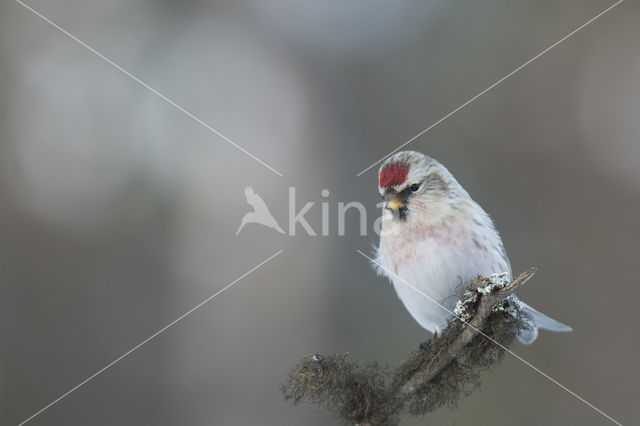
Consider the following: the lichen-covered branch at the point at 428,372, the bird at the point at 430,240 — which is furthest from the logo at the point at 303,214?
the lichen-covered branch at the point at 428,372

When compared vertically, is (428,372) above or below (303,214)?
below

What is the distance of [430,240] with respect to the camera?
178 cm

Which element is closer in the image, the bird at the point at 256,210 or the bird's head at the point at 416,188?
the bird's head at the point at 416,188

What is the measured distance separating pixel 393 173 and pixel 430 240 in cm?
24

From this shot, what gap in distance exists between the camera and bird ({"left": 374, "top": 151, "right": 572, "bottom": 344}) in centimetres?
171

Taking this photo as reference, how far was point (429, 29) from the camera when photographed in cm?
404

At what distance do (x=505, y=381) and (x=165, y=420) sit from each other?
2.18m

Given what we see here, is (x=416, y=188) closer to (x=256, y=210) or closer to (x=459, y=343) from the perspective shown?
(x=459, y=343)

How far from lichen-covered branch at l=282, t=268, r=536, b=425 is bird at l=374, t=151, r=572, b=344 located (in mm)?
399

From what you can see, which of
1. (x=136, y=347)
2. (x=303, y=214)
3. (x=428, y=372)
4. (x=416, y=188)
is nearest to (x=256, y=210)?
(x=303, y=214)

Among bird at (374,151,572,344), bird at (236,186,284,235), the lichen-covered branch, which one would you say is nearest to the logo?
bird at (236,186,284,235)

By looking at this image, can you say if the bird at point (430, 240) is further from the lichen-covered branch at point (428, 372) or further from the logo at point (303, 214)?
the logo at point (303, 214)

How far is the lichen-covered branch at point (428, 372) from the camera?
1181 millimetres

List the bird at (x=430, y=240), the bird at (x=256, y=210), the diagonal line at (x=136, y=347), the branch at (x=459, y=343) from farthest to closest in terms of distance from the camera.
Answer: the diagonal line at (x=136, y=347) → the bird at (x=256, y=210) → the bird at (x=430, y=240) → the branch at (x=459, y=343)
